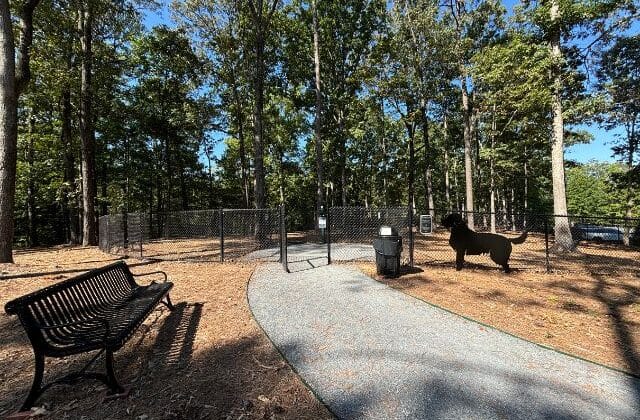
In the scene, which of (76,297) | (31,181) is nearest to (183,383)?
(76,297)

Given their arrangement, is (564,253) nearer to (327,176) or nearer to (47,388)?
(47,388)

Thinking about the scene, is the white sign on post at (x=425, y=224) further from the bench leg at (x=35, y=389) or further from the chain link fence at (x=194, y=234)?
the bench leg at (x=35, y=389)

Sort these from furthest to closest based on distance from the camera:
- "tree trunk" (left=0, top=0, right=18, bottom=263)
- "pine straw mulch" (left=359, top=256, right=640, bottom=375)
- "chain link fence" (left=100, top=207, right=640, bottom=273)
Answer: "chain link fence" (left=100, top=207, right=640, bottom=273), "tree trunk" (left=0, top=0, right=18, bottom=263), "pine straw mulch" (left=359, top=256, right=640, bottom=375)

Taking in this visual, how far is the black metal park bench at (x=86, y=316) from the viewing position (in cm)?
277

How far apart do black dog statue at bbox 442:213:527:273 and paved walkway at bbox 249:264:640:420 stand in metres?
3.23

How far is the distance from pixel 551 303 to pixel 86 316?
7022mm

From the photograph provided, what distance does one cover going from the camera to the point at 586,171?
58.8m

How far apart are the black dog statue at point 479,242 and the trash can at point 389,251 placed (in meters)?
1.60

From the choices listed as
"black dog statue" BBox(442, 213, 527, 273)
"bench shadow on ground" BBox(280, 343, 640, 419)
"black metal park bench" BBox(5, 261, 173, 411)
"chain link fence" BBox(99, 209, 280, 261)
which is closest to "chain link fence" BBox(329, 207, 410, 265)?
"black dog statue" BBox(442, 213, 527, 273)

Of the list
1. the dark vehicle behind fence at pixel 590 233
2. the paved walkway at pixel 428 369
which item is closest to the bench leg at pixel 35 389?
the paved walkway at pixel 428 369

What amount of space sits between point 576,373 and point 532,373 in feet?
1.45

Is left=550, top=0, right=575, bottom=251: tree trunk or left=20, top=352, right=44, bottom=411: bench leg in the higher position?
left=550, top=0, right=575, bottom=251: tree trunk

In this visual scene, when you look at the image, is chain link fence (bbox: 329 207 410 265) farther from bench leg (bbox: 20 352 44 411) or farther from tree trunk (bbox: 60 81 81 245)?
tree trunk (bbox: 60 81 81 245)

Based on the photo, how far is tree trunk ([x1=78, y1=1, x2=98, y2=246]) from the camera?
1430 centimetres
